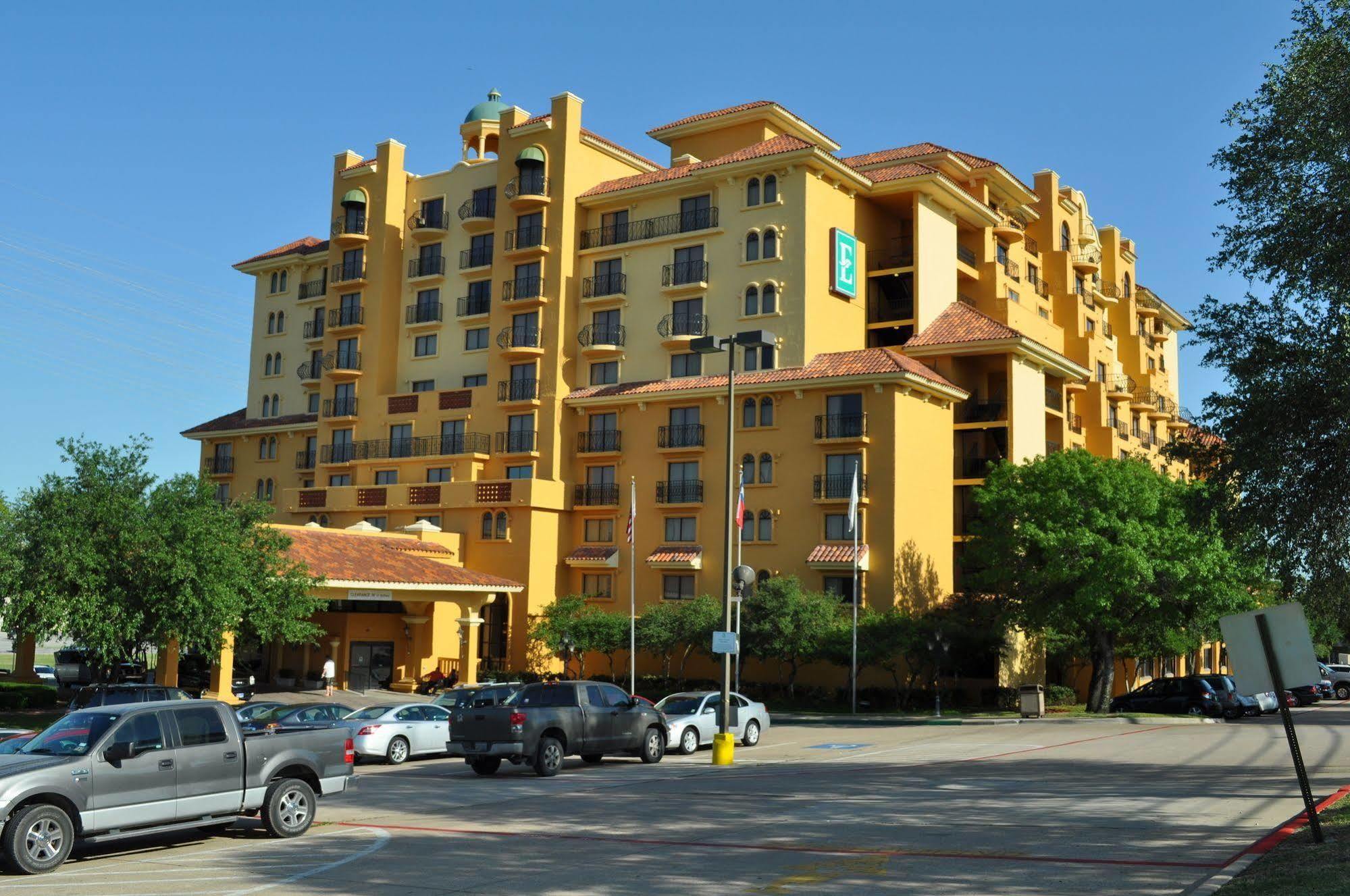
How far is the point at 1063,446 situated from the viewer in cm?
6094

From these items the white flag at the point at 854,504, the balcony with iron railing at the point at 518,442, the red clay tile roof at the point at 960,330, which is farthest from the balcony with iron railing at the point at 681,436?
the red clay tile roof at the point at 960,330

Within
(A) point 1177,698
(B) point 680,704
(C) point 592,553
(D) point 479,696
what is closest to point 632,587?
(C) point 592,553

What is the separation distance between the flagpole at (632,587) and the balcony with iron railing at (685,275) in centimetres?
907

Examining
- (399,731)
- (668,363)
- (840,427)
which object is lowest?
(399,731)

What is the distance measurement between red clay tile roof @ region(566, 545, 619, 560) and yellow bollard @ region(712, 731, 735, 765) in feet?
97.5

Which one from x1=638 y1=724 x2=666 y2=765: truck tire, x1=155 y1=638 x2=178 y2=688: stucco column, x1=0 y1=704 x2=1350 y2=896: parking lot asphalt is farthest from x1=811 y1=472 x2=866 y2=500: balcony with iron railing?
x1=155 y1=638 x2=178 y2=688: stucco column

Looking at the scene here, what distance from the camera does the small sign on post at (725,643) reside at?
2673 cm

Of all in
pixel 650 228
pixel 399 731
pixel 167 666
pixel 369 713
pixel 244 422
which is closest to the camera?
pixel 399 731

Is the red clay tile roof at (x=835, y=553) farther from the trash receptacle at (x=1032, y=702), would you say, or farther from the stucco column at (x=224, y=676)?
the stucco column at (x=224, y=676)

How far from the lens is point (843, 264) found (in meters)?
55.8

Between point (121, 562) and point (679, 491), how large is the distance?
26182 millimetres

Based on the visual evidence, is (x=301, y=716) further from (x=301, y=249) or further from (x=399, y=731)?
(x=301, y=249)

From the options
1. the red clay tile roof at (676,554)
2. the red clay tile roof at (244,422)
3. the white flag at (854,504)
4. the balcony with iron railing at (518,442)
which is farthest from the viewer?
the red clay tile roof at (244,422)

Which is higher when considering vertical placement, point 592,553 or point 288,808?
point 592,553
